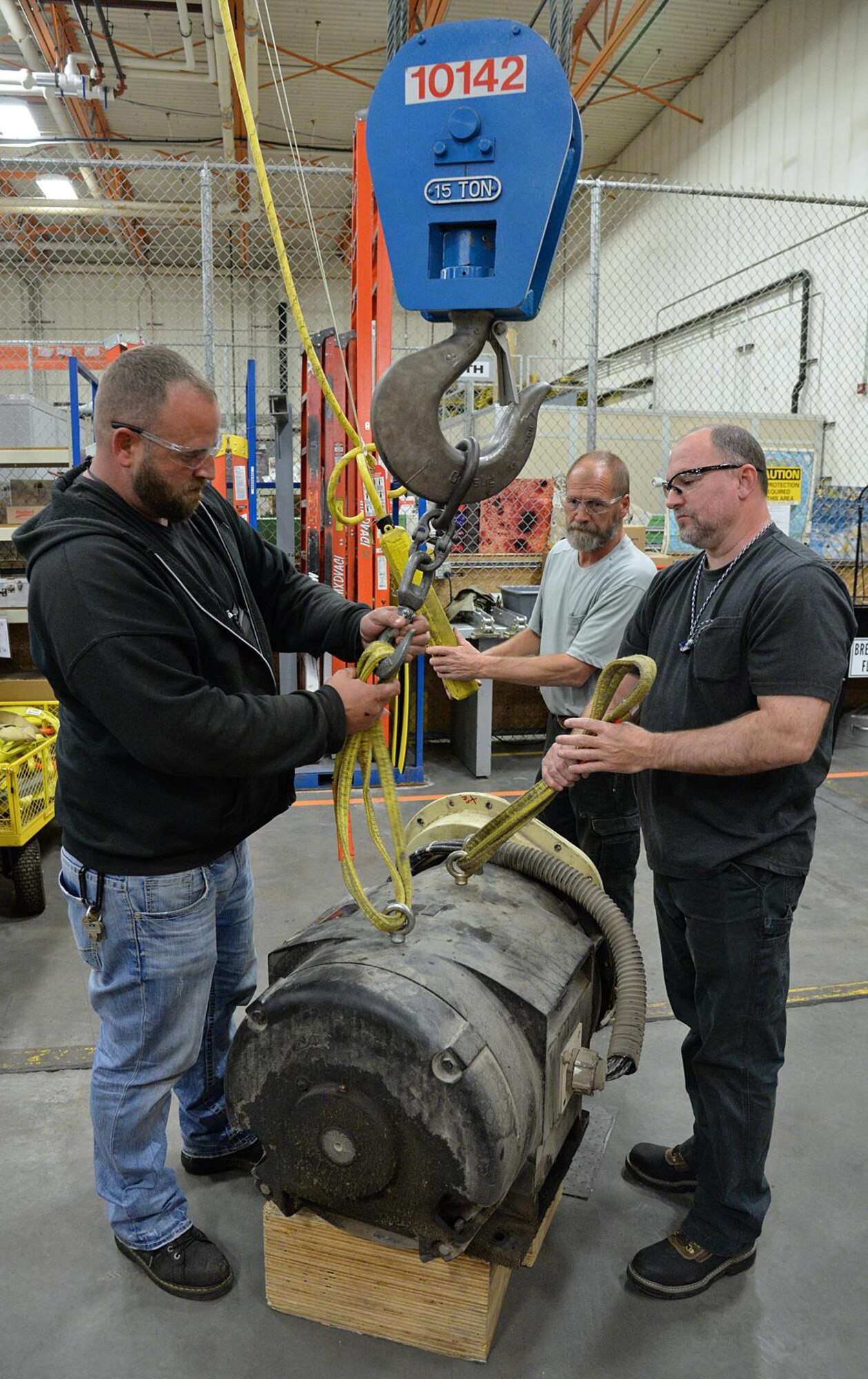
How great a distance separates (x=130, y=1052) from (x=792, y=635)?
5.02 feet

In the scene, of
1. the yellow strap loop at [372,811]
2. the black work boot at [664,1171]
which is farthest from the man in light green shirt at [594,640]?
the yellow strap loop at [372,811]

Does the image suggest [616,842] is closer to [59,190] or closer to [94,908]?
[94,908]

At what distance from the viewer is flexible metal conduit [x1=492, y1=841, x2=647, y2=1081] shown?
1739 millimetres

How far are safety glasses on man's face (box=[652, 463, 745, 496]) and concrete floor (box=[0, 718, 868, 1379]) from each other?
5.49 feet

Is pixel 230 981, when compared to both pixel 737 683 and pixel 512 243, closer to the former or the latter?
pixel 737 683

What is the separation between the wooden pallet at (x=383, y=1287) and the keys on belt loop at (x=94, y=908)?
0.62m

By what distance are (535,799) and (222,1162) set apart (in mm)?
1357

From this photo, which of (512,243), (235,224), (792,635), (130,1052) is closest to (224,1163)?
(130,1052)

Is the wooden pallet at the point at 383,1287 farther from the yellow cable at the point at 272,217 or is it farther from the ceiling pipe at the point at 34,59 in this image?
the ceiling pipe at the point at 34,59

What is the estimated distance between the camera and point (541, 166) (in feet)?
4.06

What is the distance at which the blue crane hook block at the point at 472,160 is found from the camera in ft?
4.03

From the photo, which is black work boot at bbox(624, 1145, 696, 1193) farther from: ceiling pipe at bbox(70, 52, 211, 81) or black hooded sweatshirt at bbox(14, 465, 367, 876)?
ceiling pipe at bbox(70, 52, 211, 81)

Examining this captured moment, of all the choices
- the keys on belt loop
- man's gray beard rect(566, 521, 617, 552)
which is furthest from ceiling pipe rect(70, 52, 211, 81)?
the keys on belt loop

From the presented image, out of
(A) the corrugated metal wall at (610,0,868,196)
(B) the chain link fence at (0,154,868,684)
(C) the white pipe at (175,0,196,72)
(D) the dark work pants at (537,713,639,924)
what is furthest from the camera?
(A) the corrugated metal wall at (610,0,868,196)
